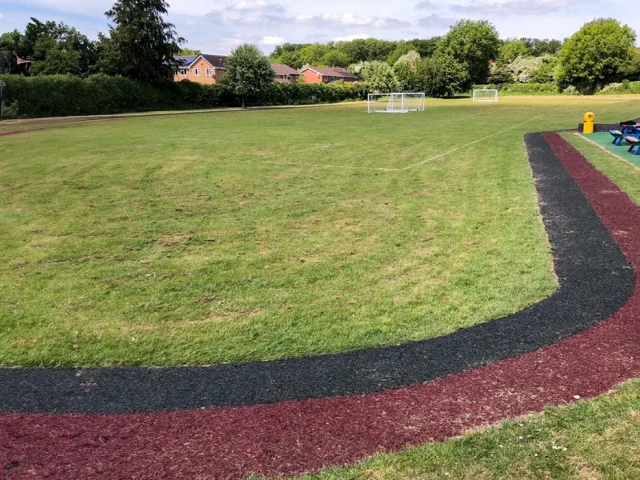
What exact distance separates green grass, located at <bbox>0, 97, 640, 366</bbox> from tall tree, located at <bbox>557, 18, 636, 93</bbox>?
8163 centimetres

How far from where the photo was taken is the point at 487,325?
5301mm

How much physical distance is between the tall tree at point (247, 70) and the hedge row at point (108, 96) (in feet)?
4.89

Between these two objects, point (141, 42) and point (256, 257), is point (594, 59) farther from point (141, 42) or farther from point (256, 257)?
point (256, 257)

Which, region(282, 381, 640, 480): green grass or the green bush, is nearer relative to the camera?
region(282, 381, 640, 480): green grass

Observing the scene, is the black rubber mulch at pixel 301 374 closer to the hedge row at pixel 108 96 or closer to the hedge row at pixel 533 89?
the hedge row at pixel 108 96

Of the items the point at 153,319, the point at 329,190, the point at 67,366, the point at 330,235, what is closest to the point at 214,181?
the point at 329,190

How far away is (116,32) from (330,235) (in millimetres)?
56722

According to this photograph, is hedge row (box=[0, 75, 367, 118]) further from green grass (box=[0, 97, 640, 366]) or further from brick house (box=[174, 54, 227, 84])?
brick house (box=[174, 54, 227, 84])

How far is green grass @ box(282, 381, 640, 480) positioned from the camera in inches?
124

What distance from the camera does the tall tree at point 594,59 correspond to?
3319 inches

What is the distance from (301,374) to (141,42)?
60.2 m

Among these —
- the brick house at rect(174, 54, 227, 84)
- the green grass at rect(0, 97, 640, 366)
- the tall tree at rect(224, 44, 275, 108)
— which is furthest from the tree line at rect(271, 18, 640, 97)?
the green grass at rect(0, 97, 640, 366)

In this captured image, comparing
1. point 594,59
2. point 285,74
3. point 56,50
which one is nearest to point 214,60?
point 285,74

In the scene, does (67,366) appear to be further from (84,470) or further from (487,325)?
(487,325)
